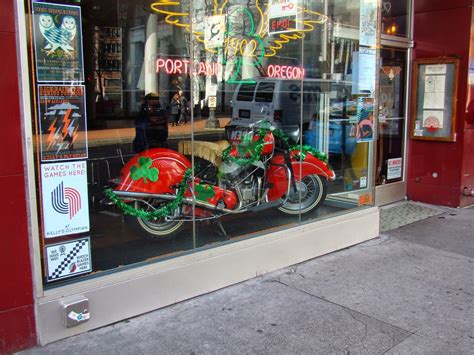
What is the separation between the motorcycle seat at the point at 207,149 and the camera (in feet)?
15.5

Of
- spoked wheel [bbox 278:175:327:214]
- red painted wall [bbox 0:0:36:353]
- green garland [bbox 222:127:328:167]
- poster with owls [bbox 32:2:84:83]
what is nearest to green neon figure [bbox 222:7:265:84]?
green garland [bbox 222:127:328:167]

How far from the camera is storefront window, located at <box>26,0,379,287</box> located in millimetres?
3553

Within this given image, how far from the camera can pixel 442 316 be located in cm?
400

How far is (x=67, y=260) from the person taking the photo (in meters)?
3.59

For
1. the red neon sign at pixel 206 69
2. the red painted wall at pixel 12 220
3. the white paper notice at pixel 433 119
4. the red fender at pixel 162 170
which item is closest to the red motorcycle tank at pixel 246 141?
the red neon sign at pixel 206 69

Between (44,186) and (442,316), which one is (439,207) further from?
(44,186)

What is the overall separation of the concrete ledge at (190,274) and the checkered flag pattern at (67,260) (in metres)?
0.11

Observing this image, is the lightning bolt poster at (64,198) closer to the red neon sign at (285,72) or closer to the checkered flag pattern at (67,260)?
the checkered flag pattern at (67,260)

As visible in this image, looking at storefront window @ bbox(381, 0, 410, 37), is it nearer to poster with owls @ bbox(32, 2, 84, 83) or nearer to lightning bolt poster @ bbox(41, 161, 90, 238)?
poster with owls @ bbox(32, 2, 84, 83)

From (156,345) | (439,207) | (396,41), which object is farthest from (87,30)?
(439,207)

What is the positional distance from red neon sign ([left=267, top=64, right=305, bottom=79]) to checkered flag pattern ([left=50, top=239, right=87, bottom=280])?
321 centimetres

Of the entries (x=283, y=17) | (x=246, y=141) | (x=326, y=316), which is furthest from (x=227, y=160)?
(x=326, y=316)

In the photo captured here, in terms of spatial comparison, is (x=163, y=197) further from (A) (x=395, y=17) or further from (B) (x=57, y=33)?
(A) (x=395, y=17)

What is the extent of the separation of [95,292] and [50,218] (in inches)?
24.8
